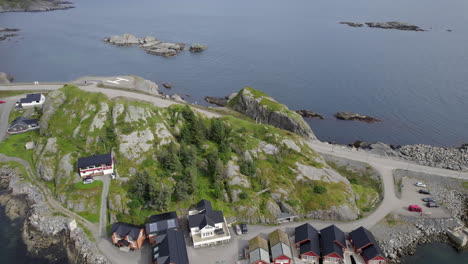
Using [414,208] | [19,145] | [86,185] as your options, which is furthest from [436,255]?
[19,145]

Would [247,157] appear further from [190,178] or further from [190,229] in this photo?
[190,229]

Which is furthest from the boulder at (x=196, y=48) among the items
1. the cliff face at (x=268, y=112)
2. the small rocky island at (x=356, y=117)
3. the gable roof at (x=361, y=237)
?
the gable roof at (x=361, y=237)

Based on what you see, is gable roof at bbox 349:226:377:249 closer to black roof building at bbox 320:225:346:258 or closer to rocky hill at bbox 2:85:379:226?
black roof building at bbox 320:225:346:258

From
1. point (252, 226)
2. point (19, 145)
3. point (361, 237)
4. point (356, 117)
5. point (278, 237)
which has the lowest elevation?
point (19, 145)

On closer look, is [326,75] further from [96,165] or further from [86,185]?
[86,185]

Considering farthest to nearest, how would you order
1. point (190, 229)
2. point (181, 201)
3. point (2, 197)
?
point (2, 197), point (181, 201), point (190, 229)

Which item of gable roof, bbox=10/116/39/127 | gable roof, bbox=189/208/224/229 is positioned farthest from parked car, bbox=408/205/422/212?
gable roof, bbox=10/116/39/127

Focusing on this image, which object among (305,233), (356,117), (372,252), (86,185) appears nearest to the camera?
(372,252)

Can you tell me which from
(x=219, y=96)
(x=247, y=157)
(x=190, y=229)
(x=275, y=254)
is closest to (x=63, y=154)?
(x=190, y=229)

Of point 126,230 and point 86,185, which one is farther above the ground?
point 86,185
